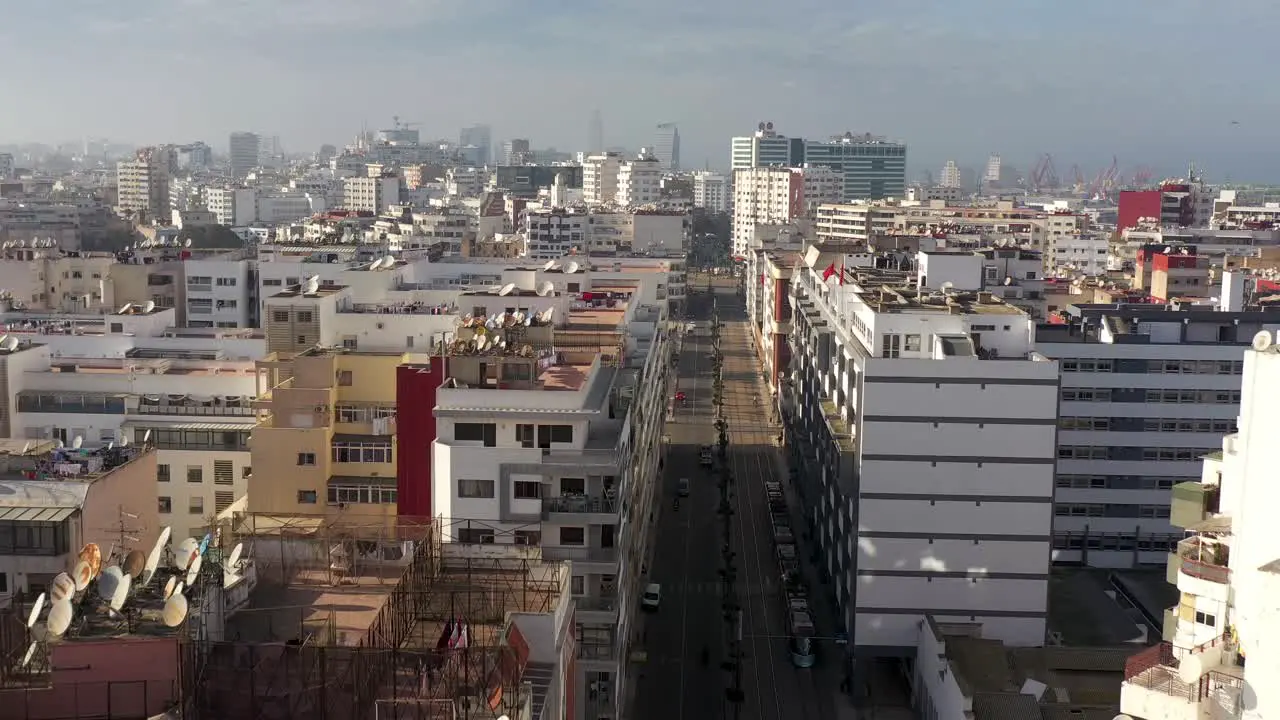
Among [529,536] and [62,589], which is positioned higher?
[62,589]

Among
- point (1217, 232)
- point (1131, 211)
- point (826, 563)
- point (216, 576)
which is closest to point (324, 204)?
point (1131, 211)

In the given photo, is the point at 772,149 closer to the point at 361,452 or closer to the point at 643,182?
the point at 643,182

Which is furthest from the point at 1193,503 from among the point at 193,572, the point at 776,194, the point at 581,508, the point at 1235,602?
the point at 776,194

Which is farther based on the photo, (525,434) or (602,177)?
(602,177)

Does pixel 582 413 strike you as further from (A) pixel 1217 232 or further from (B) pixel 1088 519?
(A) pixel 1217 232

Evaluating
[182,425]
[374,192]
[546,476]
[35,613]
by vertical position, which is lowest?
[182,425]

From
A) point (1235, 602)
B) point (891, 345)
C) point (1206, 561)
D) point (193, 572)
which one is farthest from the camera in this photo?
point (891, 345)

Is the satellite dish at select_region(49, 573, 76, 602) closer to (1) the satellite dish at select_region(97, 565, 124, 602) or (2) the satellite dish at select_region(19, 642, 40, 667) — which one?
(1) the satellite dish at select_region(97, 565, 124, 602)
